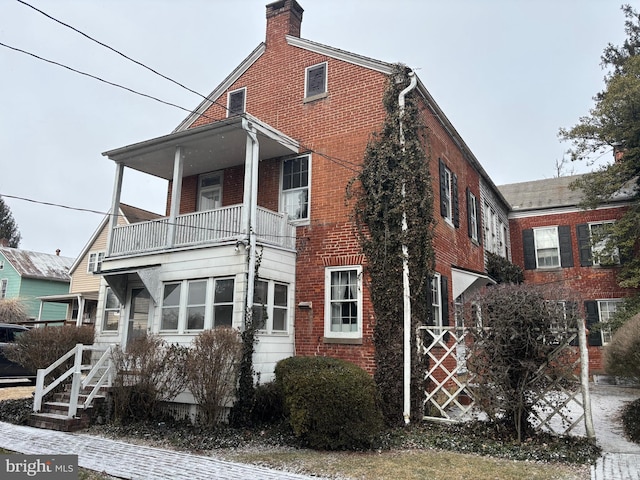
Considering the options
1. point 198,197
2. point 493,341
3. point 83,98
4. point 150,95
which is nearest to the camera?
point 493,341

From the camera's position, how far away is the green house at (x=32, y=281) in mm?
34062

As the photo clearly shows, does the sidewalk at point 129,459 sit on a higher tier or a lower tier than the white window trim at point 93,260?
lower

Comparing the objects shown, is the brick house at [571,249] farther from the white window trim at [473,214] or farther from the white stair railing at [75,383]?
the white stair railing at [75,383]

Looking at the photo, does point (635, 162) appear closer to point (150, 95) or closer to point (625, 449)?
point (625, 449)

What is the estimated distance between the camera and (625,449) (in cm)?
731

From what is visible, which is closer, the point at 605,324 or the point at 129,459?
the point at 129,459

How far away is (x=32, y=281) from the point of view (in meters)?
34.8

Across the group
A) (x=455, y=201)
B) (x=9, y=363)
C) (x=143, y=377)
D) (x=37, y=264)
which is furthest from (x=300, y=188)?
(x=37, y=264)

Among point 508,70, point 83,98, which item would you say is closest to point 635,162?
point 508,70

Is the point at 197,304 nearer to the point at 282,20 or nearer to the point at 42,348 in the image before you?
the point at 42,348

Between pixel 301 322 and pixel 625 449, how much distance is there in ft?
22.5

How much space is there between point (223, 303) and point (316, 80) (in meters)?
6.73

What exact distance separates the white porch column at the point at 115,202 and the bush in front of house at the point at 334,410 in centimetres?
764

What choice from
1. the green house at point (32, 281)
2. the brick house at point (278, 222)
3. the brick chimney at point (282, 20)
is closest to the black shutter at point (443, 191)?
the brick house at point (278, 222)
